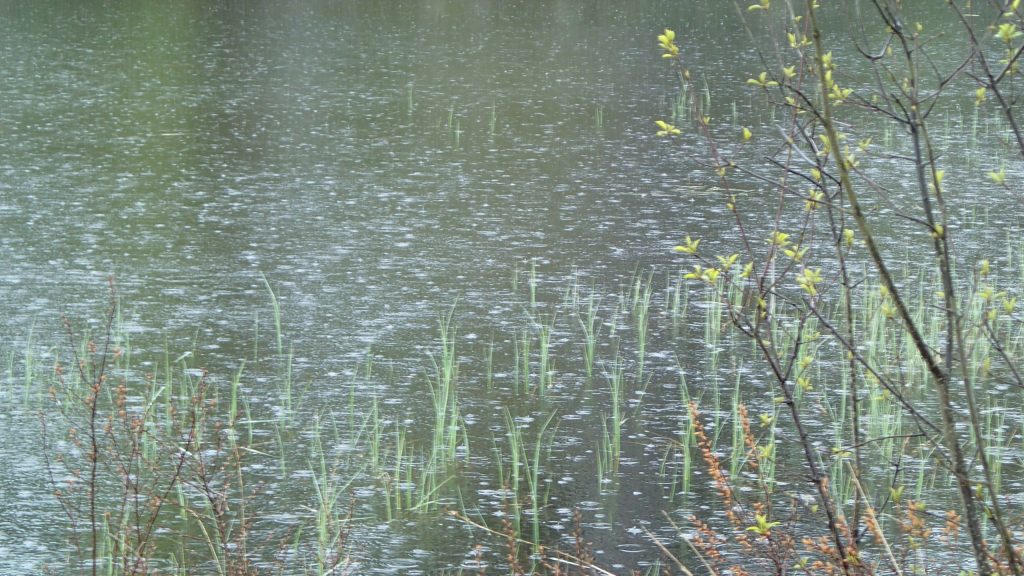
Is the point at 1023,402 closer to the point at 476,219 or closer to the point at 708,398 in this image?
the point at 708,398

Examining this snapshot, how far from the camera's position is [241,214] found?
1102 cm

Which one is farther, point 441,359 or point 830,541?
point 441,359

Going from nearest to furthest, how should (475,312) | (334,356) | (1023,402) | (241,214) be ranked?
(1023,402), (334,356), (475,312), (241,214)

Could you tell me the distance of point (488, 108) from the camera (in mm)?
16406

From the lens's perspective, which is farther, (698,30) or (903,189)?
(698,30)

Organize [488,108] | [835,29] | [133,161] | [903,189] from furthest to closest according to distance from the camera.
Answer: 1. [835,29]
2. [488,108]
3. [133,161]
4. [903,189]

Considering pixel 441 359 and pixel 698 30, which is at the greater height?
pixel 698 30

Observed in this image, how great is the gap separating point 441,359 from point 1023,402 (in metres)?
3.09

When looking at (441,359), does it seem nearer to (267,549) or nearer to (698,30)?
(267,549)

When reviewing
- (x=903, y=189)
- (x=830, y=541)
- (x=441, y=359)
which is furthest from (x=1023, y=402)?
(x=903, y=189)

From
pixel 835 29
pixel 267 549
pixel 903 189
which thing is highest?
pixel 835 29

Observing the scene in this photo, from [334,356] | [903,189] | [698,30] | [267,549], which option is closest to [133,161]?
[334,356]

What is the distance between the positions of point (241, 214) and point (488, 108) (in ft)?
19.4

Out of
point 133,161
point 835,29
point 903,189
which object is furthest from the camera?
point 835,29
